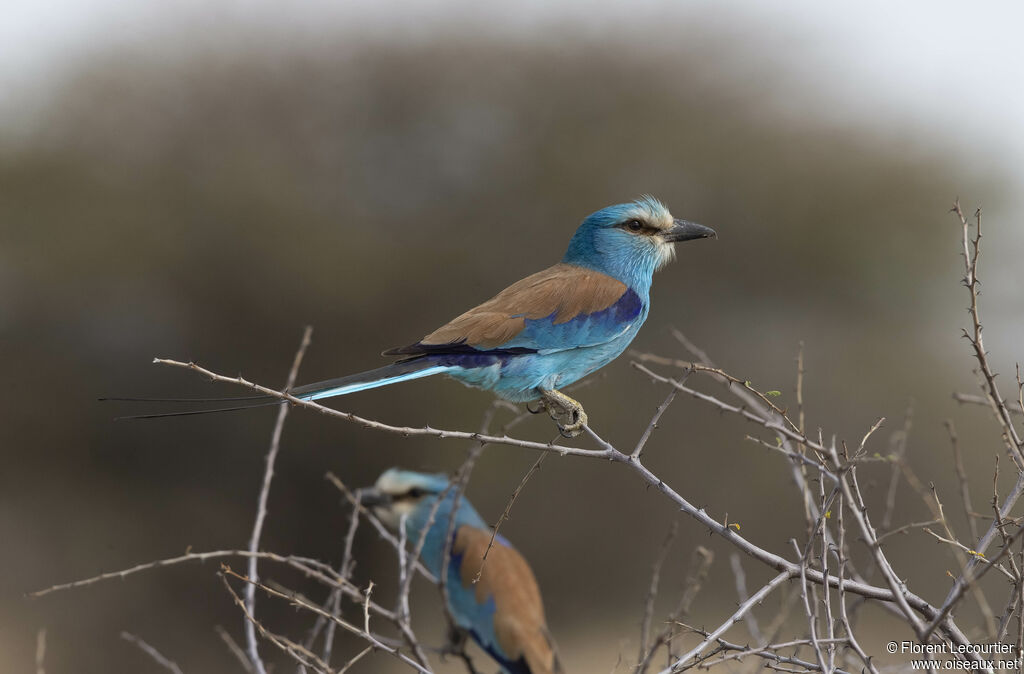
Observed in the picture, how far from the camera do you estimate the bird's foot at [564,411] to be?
3.44 m

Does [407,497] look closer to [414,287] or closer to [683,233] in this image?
[683,233]

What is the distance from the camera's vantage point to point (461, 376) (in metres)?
3.37

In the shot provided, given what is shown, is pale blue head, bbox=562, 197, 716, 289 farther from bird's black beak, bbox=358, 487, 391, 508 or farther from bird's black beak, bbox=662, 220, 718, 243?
bird's black beak, bbox=358, 487, 391, 508

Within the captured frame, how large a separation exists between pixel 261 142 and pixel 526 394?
333 inches

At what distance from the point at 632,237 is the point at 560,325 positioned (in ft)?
2.25

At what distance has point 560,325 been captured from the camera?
3.53 meters

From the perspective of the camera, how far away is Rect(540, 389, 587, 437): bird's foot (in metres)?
3.44

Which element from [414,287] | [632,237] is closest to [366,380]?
[632,237]

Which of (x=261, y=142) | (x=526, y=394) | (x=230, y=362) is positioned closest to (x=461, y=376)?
(x=526, y=394)

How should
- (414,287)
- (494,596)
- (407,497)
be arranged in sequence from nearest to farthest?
(494,596) → (407,497) → (414,287)

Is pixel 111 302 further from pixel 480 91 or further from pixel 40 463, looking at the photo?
pixel 480 91

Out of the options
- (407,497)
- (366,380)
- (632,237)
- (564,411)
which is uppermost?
(632,237)

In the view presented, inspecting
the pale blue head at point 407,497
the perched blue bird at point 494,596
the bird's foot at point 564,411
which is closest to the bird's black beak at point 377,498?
the pale blue head at point 407,497

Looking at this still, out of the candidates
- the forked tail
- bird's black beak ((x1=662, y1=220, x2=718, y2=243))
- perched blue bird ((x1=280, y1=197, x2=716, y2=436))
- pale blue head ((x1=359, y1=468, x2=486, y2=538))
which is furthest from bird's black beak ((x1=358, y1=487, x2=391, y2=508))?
the forked tail
